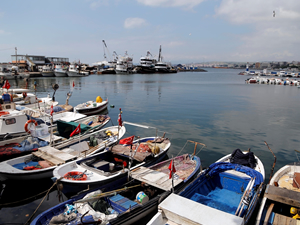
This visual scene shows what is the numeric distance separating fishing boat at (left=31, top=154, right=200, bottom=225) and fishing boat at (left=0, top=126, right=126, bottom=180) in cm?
382

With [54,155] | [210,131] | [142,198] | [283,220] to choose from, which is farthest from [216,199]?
[210,131]

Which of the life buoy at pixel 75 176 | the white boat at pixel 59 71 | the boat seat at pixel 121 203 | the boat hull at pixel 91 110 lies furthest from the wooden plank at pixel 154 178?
the white boat at pixel 59 71

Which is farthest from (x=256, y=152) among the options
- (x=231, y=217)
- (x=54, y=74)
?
(x=54, y=74)

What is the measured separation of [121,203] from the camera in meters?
9.65

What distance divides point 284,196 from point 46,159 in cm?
1338

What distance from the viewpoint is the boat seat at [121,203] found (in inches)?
367

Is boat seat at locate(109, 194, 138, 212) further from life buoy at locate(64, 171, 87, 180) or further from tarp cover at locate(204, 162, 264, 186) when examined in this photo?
tarp cover at locate(204, 162, 264, 186)

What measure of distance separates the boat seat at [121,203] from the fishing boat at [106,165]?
145 cm

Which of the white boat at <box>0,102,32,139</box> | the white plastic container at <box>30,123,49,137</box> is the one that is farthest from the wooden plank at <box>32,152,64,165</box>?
the white boat at <box>0,102,32,139</box>

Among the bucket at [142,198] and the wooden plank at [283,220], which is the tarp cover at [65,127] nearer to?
the bucket at [142,198]

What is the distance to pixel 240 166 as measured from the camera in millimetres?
12625

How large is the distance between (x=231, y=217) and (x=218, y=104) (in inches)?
1421

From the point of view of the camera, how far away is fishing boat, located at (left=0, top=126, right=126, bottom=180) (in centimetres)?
1216

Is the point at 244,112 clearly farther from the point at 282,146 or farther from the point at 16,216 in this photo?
the point at 16,216
